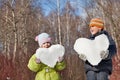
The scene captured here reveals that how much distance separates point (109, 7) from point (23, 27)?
885 cm

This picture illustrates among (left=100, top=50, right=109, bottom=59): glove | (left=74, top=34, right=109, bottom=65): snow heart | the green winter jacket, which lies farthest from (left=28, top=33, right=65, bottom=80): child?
(left=100, top=50, right=109, bottom=59): glove

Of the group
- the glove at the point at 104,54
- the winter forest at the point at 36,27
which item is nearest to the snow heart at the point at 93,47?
the glove at the point at 104,54

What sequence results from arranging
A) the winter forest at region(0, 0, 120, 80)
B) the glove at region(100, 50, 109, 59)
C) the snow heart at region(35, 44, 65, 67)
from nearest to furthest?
the glove at region(100, 50, 109, 59) → the snow heart at region(35, 44, 65, 67) → the winter forest at region(0, 0, 120, 80)

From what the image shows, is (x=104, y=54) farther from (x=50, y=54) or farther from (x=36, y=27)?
(x=36, y=27)

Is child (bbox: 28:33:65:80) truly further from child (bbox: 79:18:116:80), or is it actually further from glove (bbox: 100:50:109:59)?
glove (bbox: 100:50:109:59)

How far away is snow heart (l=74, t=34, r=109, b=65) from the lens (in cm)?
566

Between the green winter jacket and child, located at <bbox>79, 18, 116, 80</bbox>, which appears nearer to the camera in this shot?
child, located at <bbox>79, 18, 116, 80</bbox>

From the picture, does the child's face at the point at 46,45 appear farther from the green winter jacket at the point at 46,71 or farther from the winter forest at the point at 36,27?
the winter forest at the point at 36,27

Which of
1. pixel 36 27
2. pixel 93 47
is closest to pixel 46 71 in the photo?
pixel 93 47

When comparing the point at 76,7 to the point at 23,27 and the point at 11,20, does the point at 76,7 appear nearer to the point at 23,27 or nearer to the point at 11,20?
the point at 23,27

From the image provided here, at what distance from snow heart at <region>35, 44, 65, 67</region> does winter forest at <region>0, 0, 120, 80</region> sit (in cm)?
563

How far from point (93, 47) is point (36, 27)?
37.8 m

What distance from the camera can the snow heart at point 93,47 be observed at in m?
5.66

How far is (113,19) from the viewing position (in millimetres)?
26047
